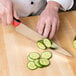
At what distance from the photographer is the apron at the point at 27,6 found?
1195mm

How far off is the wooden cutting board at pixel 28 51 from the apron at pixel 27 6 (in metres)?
0.08

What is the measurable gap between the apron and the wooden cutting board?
8 cm

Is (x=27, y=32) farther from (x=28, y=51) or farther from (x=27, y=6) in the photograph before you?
(x=27, y=6)

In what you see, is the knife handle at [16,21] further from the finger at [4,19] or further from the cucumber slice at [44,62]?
the cucumber slice at [44,62]

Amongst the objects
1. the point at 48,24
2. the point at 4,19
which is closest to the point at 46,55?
the point at 48,24

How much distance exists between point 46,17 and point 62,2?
0.18m

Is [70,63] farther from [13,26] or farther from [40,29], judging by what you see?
[13,26]

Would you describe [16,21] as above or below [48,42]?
above

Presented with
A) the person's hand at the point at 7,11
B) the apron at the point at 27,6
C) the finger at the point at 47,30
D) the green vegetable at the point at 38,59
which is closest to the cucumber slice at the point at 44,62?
the green vegetable at the point at 38,59

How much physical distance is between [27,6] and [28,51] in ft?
1.13

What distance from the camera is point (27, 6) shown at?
122 cm

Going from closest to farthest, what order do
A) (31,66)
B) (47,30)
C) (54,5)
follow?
(31,66) < (47,30) < (54,5)

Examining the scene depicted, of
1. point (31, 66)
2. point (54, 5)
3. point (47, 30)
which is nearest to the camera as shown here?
point (31, 66)

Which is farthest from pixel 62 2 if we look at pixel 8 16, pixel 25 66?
pixel 25 66
